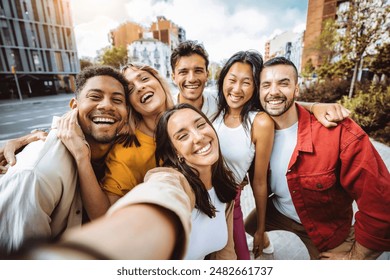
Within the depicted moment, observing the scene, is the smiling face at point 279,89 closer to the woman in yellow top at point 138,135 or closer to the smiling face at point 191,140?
the smiling face at point 191,140

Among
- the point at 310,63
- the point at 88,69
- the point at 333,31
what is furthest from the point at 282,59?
the point at 333,31

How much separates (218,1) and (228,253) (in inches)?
57.1

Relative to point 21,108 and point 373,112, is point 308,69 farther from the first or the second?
point 21,108

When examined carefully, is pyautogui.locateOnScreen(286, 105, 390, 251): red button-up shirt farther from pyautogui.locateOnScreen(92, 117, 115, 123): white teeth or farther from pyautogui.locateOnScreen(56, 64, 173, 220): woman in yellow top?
pyautogui.locateOnScreen(92, 117, 115, 123): white teeth

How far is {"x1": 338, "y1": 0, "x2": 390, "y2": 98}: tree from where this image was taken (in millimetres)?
2438

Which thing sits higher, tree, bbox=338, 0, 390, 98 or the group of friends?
tree, bbox=338, 0, 390, 98

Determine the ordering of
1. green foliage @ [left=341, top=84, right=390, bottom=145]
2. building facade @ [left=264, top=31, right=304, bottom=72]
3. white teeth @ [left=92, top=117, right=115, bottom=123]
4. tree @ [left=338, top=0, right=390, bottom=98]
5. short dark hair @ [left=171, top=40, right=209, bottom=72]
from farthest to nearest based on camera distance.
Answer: green foliage @ [left=341, top=84, right=390, bottom=145] < tree @ [left=338, top=0, right=390, bottom=98] < short dark hair @ [left=171, top=40, right=209, bottom=72] < building facade @ [left=264, top=31, right=304, bottom=72] < white teeth @ [left=92, top=117, right=115, bottom=123]

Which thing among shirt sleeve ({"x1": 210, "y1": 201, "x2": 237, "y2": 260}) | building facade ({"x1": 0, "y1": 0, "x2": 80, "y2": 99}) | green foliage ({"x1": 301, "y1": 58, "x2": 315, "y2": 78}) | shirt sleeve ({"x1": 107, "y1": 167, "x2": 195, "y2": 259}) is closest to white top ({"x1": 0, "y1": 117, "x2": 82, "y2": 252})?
shirt sleeve ({"x1": 107, "y1": 167, "x2": 195, "y2": 259})

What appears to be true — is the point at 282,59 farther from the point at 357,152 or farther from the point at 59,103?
the point at 59,103

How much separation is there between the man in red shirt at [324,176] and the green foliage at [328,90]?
3163mm

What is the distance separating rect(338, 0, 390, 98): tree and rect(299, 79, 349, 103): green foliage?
50cm

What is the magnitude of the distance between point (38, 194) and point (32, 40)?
5.12 feet

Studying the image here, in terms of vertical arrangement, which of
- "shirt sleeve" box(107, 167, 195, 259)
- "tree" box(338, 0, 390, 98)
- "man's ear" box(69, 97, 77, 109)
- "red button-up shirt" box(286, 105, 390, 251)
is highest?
"tree" box(338, 0, 390, 98)
